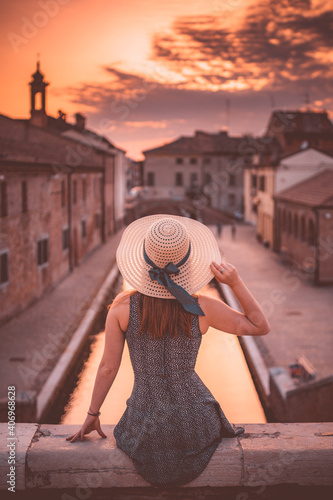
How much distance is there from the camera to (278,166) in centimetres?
3002

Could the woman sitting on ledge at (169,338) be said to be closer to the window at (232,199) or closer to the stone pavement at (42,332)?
the stone pavement at (42,332)

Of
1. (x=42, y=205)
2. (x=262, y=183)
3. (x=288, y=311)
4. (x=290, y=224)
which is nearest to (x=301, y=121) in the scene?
(x=262, y=183)

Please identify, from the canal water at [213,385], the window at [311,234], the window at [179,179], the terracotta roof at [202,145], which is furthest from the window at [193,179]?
the canal water at [213,385]

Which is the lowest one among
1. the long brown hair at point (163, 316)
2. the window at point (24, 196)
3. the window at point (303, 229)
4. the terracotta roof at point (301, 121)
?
the window at point (303, 229)

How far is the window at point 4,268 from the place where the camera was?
14.7m

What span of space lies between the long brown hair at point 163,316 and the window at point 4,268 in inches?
504

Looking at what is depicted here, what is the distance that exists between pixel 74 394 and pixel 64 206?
46.8ft

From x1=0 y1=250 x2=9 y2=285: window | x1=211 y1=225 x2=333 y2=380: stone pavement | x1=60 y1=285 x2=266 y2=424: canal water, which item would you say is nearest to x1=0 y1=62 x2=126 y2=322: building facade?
x1=0 y1=250 x2=9 y2=285: window

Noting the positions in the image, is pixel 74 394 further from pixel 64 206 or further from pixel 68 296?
pixel 64 206

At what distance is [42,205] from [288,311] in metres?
9.84

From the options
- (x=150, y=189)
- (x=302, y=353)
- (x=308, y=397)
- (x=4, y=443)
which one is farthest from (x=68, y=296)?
(x=150, y=189)

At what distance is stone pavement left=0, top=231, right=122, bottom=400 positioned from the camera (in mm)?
10703

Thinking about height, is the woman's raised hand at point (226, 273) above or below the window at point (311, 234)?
above

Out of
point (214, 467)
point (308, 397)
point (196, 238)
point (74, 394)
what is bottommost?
point (74, 394)
